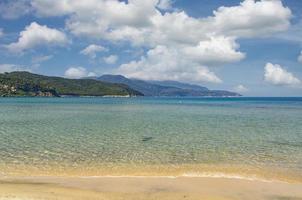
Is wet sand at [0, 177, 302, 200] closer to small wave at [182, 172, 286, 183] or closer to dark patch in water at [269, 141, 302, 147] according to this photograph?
small wave at [182, 172, 286, 183]

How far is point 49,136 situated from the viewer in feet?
133

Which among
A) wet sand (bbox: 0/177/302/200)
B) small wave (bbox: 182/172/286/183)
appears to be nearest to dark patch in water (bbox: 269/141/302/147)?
small wave (bbox: 182/172/286/183)

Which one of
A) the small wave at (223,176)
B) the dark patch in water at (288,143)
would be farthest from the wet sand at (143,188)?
the dark patch in water at (288,143)

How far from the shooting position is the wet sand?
16.4m

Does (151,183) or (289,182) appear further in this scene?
(289,182)

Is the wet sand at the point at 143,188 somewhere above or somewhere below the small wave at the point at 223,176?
above

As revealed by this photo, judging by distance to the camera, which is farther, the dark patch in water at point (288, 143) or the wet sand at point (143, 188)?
the dark patch in water at point (288, 143)

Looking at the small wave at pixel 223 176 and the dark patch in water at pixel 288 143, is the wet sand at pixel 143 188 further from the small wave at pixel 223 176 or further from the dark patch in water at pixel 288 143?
the dark patch in water at pixel 288 143

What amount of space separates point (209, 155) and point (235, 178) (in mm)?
8222

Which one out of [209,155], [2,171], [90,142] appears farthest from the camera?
[90,142]

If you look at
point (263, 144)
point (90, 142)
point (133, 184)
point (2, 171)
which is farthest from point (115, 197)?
point (263, 144)

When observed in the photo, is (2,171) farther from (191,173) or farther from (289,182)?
(289,182)

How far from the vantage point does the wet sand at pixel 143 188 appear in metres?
16.4

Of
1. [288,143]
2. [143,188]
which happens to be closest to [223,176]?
[143,188]
